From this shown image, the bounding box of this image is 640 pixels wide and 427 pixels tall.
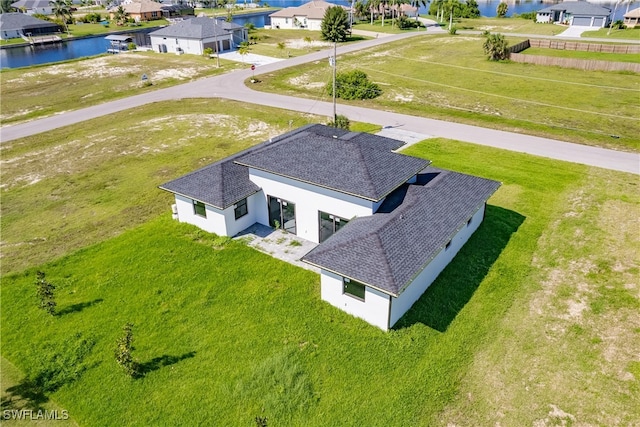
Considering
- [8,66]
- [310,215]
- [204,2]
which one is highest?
[204,2]

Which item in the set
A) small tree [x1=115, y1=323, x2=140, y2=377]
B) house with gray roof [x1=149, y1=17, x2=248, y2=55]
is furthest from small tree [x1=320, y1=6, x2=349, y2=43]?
small tree [x1=115, y1=323, x2=140, y2=377]

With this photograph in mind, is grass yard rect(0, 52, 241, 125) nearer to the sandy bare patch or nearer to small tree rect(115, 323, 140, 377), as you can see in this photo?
the sandy bare patch

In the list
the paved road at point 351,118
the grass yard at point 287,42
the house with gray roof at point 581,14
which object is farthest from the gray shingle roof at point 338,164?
the house with gray roof at point 581,14

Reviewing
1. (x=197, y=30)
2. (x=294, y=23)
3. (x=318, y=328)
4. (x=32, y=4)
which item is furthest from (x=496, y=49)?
(x=32, y=4)

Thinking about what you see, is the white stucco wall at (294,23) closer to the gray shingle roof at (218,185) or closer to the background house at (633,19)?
the background house at (633,19)

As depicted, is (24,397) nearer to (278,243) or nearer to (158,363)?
(158,363)

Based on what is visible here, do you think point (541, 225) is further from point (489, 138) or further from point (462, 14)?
point (462, 14)

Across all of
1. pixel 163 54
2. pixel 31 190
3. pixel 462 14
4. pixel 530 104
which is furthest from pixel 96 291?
pixel 462 14
